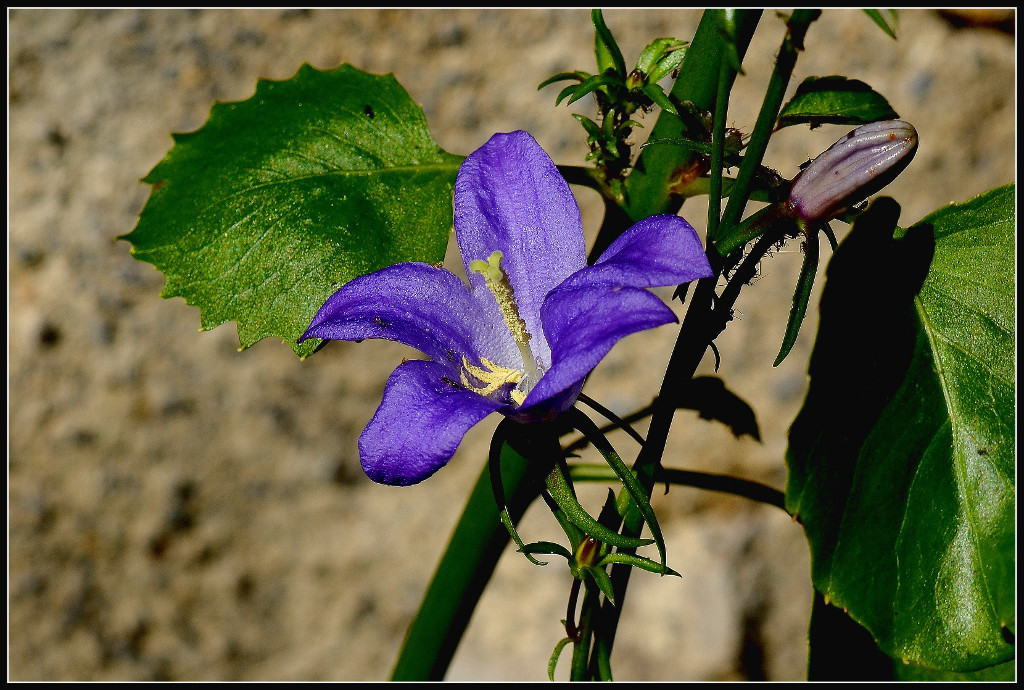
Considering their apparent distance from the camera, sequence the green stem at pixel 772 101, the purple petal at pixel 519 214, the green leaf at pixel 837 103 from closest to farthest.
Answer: the green stem at pixel 772 101 → the purple petal at pixel 519 214 → the green leaf at pixel 837 103

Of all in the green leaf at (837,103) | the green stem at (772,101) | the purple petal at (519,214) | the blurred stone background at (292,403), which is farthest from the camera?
the blurred stone background at (292,403)

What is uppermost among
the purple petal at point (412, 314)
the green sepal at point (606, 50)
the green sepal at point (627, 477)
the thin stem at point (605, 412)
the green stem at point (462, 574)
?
the green sepal at point (606, 50)

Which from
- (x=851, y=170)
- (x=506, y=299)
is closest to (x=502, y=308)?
(x=506, y=299)

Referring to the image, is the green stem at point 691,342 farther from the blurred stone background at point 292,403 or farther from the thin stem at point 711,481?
Result: the blurred stone background at point 292,403

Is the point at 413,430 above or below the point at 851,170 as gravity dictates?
below

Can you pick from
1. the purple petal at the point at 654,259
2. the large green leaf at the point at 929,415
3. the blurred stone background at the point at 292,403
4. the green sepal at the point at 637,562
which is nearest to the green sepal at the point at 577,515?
the green sepal at the point at 637,562

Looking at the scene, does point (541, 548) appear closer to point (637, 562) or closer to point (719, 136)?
point (637, 562)

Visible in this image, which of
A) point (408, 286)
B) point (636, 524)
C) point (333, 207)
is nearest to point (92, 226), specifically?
point (333, 207)
